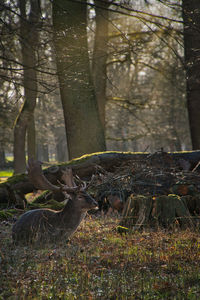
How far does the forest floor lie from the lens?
11.3 feet

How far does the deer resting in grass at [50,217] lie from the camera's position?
220 inches

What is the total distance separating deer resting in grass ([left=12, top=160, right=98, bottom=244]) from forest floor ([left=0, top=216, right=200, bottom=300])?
10.2 inches

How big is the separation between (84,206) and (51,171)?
3.15 metres

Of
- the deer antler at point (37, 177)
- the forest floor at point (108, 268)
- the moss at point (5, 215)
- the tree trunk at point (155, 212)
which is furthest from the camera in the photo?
the moss at point (5, 215)

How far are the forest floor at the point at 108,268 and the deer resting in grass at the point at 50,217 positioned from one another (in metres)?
0.26

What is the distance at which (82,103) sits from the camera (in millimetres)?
11148

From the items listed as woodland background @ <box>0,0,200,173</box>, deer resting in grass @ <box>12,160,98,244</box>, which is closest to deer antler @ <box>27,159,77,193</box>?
deer resting in grass @ <box>12,160,98,244</box>

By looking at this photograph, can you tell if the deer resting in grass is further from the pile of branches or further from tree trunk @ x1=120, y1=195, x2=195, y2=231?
the pile of branches

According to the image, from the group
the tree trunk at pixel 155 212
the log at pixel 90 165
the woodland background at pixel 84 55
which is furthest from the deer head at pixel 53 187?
the log at pixel 90 165

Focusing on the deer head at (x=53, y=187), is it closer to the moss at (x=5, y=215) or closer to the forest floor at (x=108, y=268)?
the forest floor at (x=108, y=268)

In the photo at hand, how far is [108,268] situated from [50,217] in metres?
1.93

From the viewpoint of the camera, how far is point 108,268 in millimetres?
4297

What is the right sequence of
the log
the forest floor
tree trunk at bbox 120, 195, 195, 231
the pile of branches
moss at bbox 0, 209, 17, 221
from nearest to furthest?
the forest floor → tree trunk at bbox 120, 195, 195, 231 → moss at bbox 0, 209, 17, 221 → the pile of branches → the log

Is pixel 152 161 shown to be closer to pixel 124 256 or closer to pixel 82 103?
pixel 82 103
